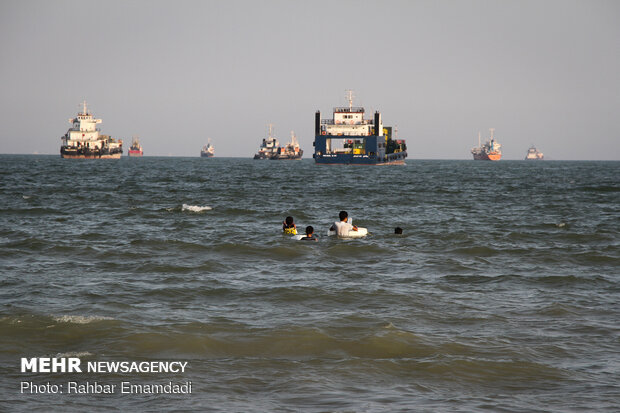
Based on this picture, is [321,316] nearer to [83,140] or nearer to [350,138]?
[350,138]

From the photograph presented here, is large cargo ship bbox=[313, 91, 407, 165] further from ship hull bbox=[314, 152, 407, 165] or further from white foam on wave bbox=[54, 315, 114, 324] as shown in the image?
white foam on wave bbox=[54, 315, 114, 324]

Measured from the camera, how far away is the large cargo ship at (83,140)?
14712cm

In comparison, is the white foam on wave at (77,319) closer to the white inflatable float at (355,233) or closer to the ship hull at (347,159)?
the white inflatable float at (355,233)

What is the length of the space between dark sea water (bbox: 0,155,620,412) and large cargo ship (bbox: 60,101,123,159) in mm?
131599

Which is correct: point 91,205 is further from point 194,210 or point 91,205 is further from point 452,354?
point 452,354

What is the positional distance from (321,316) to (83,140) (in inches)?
5832

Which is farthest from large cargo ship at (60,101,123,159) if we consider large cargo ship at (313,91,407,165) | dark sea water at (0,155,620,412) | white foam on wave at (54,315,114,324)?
white foam on wave at (54,315,114,324)

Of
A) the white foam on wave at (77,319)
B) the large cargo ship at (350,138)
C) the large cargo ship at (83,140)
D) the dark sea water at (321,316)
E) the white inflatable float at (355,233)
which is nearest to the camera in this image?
the dark sea water at (321,316)

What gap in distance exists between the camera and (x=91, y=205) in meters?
33.3

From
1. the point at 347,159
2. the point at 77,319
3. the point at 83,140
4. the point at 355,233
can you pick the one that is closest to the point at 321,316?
the point at 77,319

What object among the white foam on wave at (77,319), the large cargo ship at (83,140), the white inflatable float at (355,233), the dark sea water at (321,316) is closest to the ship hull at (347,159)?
the large cargo ship at (83,140)

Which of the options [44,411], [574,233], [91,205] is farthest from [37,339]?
[91,205]

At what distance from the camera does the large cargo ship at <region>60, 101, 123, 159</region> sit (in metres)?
147

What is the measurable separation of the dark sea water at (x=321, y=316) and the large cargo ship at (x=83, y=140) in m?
132
